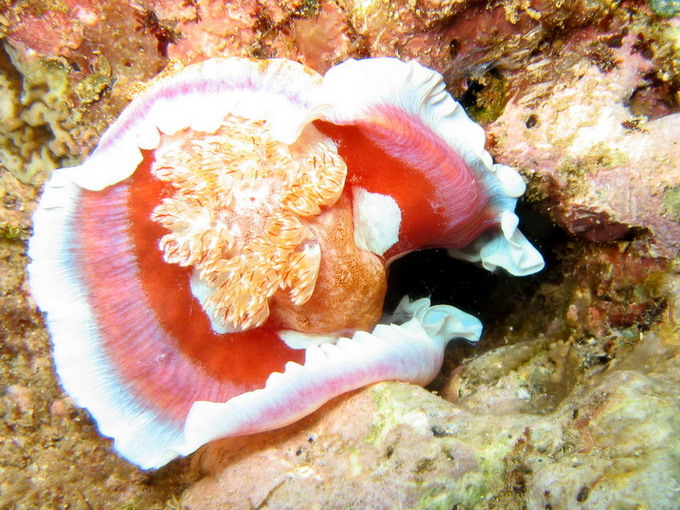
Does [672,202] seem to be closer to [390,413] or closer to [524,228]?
[524,228]

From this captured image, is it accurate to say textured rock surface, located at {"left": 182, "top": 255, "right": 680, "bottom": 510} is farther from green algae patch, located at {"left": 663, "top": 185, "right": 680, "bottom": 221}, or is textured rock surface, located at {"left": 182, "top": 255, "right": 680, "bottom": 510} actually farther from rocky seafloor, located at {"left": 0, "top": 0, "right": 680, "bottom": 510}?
green algae patch, located at {"left": 663, "top": 185, "right": 680, "bottom": 221}

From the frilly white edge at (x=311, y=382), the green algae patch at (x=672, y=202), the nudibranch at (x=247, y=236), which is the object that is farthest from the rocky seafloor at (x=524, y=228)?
the nudibranch at (x=247, y=236)

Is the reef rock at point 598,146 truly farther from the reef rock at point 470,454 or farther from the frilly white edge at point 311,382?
the frilly white edge at point 311,382

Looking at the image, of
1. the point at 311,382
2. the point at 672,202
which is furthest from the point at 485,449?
the point at 672,202

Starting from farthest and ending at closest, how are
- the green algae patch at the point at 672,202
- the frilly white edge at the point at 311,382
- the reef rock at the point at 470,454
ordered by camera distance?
the green algae patch at the point at 672,202
the frilly white edge at the point at 311,382
the reef rock at the point at 470,454

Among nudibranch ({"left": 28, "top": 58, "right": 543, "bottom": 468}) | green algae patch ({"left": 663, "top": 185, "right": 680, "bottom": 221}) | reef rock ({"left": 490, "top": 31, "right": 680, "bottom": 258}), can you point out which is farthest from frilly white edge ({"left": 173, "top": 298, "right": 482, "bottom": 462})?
green algae patch ({"left": 663, "top": 185, "right": 680, "bottom": 221})
